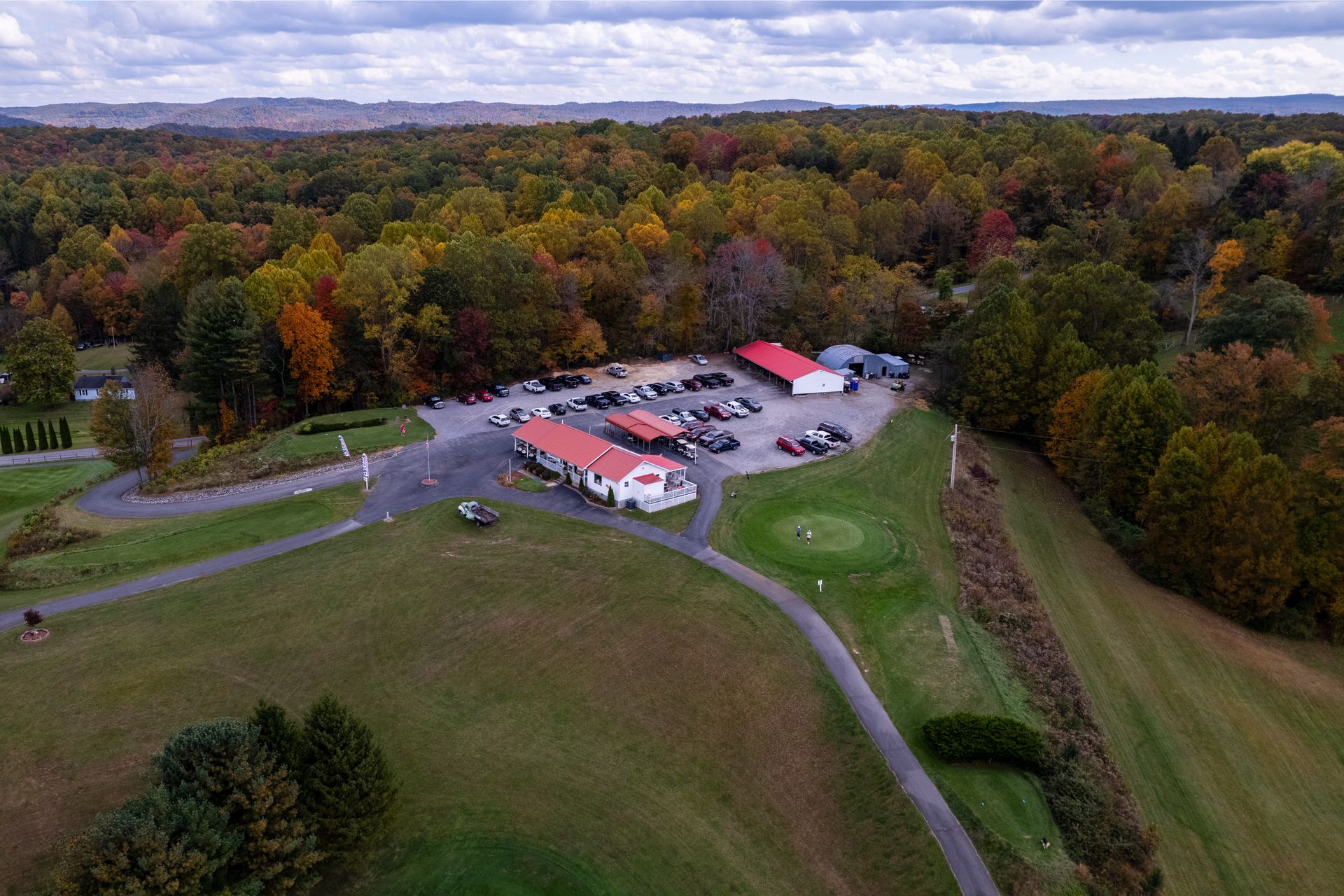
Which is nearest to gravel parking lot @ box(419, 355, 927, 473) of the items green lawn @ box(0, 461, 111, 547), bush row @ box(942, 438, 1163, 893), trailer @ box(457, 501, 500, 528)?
bush row @ box(942, 438, 1163, 893)

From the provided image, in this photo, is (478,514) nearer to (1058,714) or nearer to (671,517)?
(671,517)

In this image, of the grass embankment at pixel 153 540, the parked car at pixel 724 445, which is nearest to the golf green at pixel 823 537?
the parked car at pixel 724 445

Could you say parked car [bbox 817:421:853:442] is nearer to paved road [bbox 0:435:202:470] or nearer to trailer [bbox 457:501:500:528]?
trailer [bbox 457:501:500:528]

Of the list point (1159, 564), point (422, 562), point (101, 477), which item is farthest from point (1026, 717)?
point (101, 477)

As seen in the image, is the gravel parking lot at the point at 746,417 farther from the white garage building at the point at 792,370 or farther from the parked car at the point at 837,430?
the white garage building at the point at 792,370

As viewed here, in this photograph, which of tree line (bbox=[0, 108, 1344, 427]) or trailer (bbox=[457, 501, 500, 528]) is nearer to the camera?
trailer (bbox=[457, 501, 500, 528])

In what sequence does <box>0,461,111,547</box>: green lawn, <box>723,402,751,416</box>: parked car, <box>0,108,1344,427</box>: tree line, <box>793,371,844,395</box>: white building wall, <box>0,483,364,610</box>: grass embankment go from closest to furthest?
<box>0,483,364,610</box>: grass embankment → <box>0,461,111,547</box>: green lawn → <box>723,402,751,416</box>: parked car → <box>0,108,1344,427</box>: tree line → <box>793,371,844,395</box>: white building wall

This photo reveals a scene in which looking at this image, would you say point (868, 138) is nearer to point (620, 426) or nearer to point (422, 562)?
point (620, 426)
